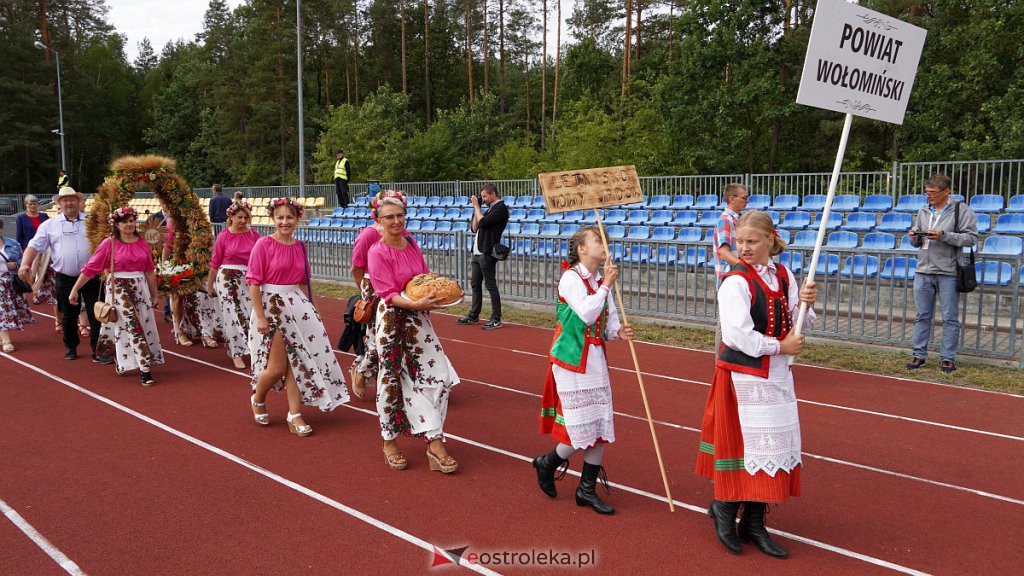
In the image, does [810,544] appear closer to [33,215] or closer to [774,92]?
[33,215]

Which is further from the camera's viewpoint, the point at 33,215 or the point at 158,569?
the point at 33,215

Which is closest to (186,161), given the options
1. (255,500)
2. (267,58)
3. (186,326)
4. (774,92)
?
(267,58)

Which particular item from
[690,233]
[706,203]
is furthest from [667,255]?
[706,203]

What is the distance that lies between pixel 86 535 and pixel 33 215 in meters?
10.6

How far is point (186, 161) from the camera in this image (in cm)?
5984

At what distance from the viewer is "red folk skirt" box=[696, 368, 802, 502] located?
3883 mm

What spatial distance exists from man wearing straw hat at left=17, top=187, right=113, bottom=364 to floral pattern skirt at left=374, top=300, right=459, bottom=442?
19.1ft

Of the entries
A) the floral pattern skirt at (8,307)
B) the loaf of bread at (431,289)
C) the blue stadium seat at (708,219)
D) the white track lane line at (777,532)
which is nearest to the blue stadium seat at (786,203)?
the blue stadium seat at (708,219)

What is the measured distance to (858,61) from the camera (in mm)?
4547

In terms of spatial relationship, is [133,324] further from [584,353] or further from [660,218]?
[660,218]

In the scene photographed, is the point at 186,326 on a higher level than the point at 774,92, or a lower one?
lower

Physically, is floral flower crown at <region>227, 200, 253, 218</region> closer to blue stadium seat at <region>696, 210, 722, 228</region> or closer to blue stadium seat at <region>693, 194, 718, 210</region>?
blue stadium seat at <region>696, 210, 722, 228</region>

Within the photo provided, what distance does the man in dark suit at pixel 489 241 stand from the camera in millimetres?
11172

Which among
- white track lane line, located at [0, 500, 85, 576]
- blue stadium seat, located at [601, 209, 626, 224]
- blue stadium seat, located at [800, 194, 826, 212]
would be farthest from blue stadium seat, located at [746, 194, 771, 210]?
white track lane line, located at [0, 500, 85, 576]
